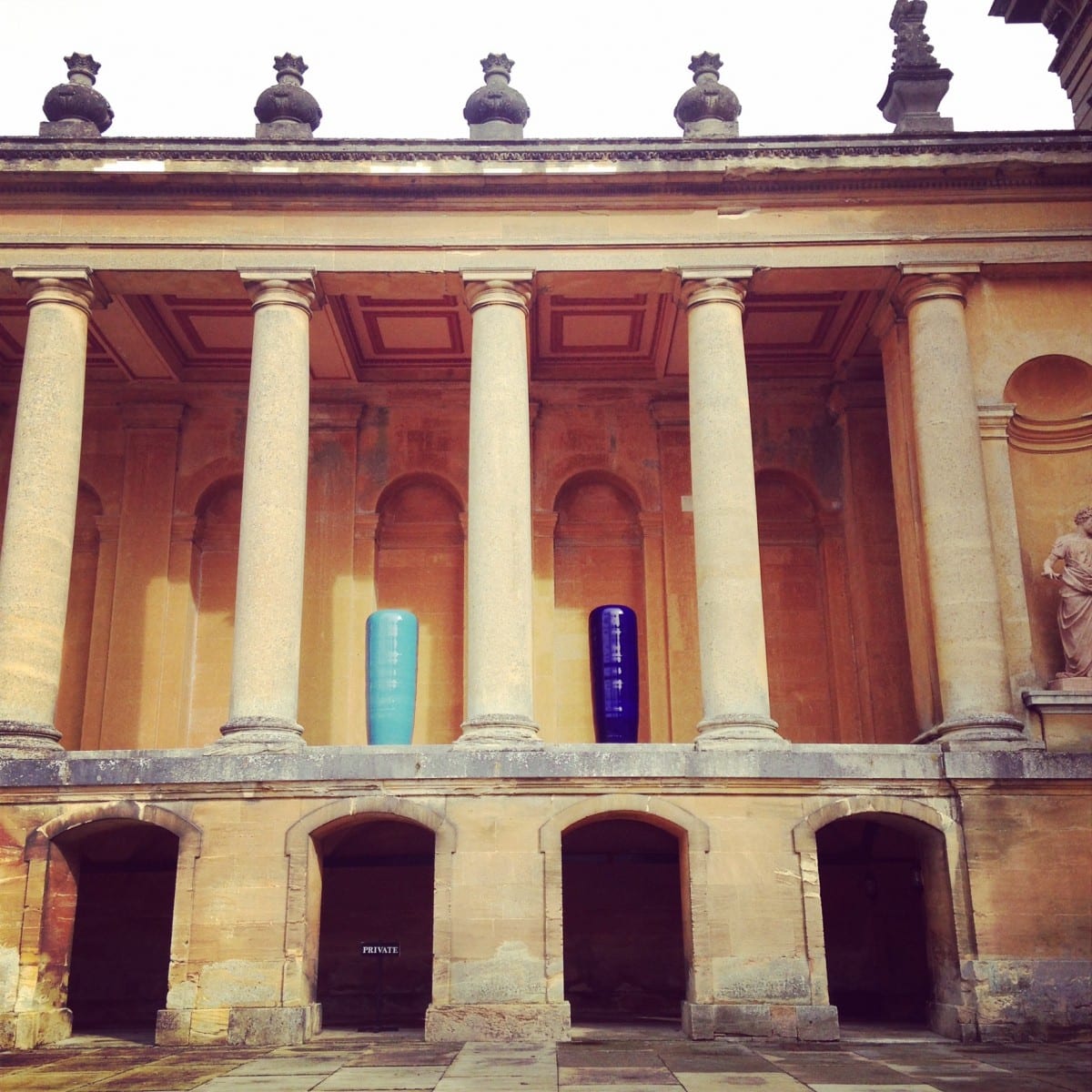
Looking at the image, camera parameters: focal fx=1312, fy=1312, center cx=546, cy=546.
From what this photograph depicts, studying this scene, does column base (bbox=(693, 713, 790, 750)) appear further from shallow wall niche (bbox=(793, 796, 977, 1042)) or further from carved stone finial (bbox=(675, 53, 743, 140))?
carved stone finial (bbox=(675, 53, 743, 140))

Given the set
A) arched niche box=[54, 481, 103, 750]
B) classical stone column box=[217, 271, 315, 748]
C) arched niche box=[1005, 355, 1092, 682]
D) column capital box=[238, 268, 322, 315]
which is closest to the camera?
classical stone column box=[217, 271, 315, 748]

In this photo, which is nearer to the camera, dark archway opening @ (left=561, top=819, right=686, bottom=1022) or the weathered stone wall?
the weathered stone wall

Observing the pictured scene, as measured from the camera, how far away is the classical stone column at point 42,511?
72.0ft

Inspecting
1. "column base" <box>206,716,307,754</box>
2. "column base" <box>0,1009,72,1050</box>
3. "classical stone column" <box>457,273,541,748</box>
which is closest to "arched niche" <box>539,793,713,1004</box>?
"classical stone column" <box>457,273,541,748</box>

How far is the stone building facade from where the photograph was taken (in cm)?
2062

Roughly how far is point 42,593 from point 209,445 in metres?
8.73

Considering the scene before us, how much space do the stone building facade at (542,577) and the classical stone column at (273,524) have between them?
0.08 meters

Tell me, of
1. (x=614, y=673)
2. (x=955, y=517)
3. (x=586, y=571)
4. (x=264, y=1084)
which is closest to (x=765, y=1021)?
(x=264, y=1084)

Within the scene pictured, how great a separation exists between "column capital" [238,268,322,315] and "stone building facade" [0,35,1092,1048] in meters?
0.07

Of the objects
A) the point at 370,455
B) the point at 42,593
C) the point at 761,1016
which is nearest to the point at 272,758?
the point at 42,593

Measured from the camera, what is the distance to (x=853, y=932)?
26.5 m

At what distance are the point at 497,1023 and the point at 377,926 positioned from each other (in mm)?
6903

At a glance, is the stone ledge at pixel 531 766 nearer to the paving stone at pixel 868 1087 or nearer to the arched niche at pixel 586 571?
A: the paving stone at pixel 868 1087

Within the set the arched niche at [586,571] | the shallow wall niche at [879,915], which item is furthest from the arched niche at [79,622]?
the shallow wall niche at [879,915]
